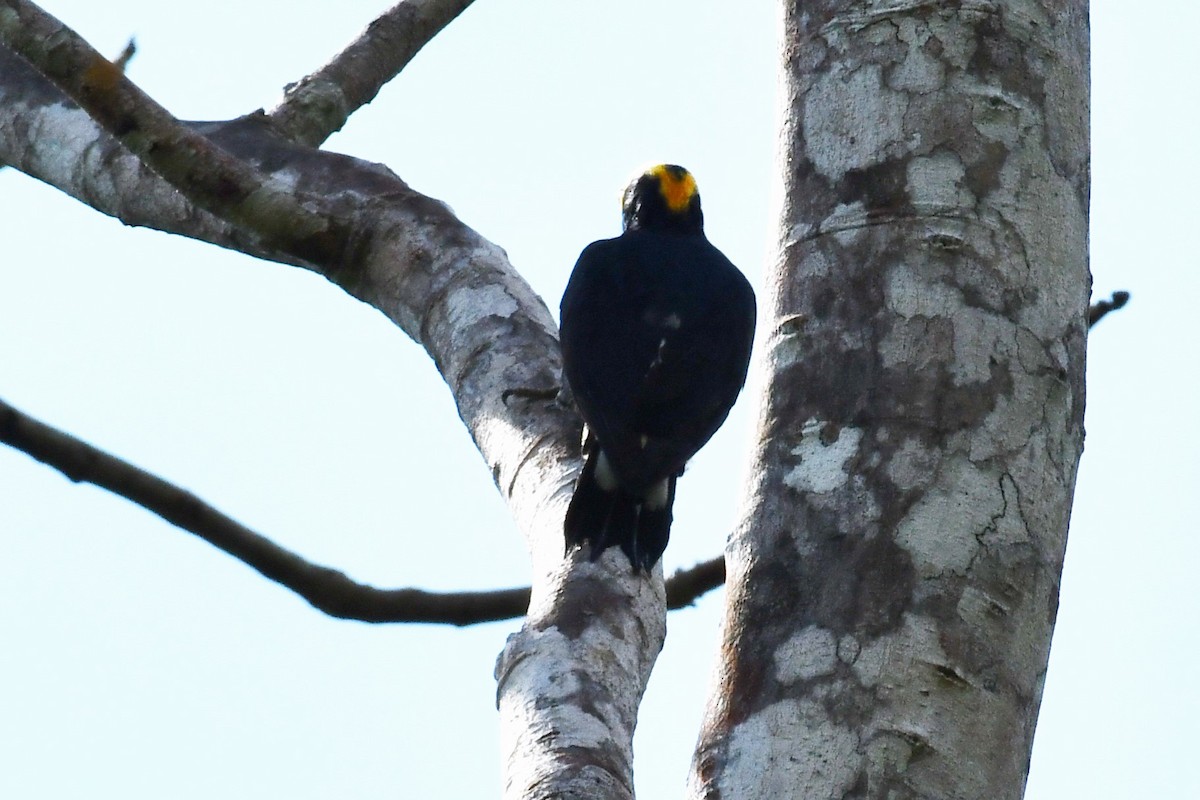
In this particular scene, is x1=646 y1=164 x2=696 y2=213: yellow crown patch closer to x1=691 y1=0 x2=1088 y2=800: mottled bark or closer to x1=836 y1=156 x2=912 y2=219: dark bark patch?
x1=691 y1=0 x2=1088 y2=800: mottled bark

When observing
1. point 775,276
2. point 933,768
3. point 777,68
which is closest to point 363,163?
point 777,68

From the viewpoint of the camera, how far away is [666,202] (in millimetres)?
4738

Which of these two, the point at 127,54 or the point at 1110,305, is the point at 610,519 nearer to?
the point at 1110,305

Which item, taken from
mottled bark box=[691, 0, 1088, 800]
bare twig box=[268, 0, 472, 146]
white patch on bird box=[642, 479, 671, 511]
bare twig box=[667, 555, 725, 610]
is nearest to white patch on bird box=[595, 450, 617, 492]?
white patch on bird box=[642, 479, 671, 511]

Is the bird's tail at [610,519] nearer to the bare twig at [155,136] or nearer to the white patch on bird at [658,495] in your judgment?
the white patch on bird at [658,495]

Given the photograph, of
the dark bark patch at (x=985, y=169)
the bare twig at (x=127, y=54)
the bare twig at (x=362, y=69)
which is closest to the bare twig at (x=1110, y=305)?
the dark bark patch at (x=985, y=169)

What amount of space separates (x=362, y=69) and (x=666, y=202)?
3.43 feet

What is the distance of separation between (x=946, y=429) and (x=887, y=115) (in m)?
0.55

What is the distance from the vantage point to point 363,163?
3932 millimetres

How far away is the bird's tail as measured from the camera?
2814 millimetres

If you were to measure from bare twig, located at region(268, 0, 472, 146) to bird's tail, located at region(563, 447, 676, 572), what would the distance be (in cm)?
184

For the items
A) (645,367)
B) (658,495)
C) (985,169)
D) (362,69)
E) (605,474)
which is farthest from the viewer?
(362,69)

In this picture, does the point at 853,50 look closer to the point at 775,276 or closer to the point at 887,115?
the point at 887,115

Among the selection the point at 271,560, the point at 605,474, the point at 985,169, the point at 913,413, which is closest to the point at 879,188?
the point at 985,169
